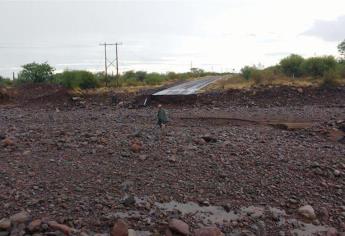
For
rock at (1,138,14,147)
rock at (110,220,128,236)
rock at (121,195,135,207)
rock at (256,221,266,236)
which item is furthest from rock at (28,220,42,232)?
rock at (1,138,14,147)

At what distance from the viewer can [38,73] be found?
38.7 meters

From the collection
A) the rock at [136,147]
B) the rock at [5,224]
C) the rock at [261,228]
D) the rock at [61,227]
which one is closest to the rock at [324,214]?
the rock at [261,228]

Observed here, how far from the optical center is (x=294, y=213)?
6777 mm

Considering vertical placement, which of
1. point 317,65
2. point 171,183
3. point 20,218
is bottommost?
point 20,218

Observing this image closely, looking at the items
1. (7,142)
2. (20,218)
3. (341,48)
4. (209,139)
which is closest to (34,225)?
(20,218)

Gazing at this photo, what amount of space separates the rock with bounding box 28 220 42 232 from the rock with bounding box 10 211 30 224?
0.19 meters

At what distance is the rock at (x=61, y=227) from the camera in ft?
19.0

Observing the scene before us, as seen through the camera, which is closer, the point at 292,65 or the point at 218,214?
the point at 218,214

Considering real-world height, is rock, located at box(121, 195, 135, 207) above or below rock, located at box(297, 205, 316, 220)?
above

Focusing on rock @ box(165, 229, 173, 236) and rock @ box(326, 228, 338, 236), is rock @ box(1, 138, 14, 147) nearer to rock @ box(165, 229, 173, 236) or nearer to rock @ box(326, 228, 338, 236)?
rock @ box(165, 229, 173, 236)

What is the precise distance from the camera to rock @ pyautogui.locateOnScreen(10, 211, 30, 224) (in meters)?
6.00

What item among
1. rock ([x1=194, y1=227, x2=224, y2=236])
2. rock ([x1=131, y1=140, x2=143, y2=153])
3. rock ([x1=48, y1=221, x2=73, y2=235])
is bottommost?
rock ([x1=194, y1=227, x2=224, y2=236])

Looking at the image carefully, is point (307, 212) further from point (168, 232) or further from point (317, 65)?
point (317, 65)

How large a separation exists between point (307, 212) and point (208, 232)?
1858 millimetres
